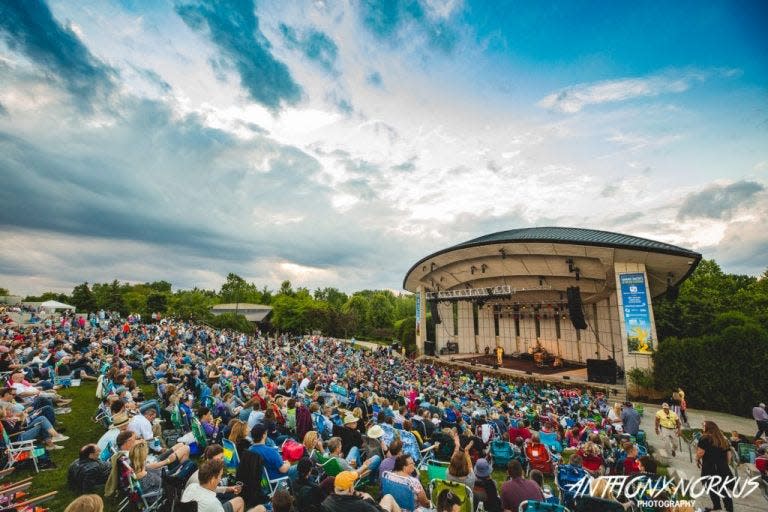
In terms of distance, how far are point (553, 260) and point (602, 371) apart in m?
8.92

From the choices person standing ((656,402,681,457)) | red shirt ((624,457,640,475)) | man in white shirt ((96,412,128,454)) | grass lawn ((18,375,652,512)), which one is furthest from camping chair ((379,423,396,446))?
person standing ((656,402,681,457))

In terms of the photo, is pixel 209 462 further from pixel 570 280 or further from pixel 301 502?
pixel 570 280

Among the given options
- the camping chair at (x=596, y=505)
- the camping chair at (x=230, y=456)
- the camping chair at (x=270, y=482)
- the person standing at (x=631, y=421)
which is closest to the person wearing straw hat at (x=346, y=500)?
the camping chair at (x=270, y=482)

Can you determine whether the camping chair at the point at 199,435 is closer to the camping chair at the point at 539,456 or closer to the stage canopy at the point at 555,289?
the camping chair at the point at 539,456

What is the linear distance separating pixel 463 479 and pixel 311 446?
7.52ft

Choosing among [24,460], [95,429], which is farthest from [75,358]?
[24,460]

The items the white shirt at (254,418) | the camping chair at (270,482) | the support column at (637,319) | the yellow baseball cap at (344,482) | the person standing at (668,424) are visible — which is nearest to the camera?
the yellow baseball cap at (344,482)

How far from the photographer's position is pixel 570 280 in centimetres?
2955

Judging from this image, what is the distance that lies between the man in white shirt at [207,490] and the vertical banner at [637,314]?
895 inches

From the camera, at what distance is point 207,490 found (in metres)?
3.23

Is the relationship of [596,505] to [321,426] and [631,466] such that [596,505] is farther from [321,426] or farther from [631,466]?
[321,426]

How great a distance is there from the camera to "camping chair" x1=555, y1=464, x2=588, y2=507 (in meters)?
4.80

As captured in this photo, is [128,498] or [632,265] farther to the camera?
[632,265]

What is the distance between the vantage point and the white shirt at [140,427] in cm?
532
